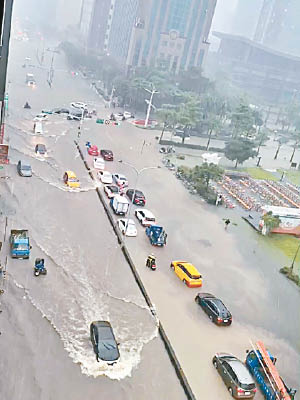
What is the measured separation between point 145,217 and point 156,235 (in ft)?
6.96

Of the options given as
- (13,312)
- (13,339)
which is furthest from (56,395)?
(13,312)

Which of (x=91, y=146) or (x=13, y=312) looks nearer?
(x=13, y=312)

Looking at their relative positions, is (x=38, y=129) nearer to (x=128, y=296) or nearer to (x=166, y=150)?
(x=166, y=150)

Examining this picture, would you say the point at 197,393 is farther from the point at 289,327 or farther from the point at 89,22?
the point at 89,22

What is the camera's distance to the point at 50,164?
31953mm

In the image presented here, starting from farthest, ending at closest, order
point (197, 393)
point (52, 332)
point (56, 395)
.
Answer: point (52, 332), point (197, 393), point (56, 395)

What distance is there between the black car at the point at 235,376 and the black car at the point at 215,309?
2.26 metres

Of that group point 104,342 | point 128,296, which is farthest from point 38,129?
point 104,342

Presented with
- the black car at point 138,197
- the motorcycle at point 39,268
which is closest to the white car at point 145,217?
the black car at point 138,197

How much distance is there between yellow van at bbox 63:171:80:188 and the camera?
28283 millimetres

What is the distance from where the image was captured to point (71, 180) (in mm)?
28516

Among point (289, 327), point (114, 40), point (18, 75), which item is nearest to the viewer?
point (289, 327)

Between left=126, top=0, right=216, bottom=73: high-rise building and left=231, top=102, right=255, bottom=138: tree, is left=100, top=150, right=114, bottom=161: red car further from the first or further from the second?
left=126, top=0, right=216, bottom=73: high-rise building

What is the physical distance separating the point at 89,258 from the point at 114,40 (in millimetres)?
71218
